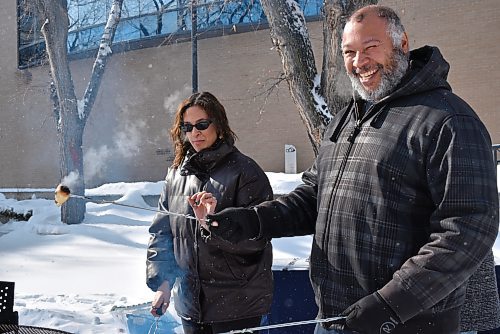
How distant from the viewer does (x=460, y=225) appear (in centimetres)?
158

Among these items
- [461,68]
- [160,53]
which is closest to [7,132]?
[160,53]

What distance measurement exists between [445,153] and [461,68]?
15.7 m

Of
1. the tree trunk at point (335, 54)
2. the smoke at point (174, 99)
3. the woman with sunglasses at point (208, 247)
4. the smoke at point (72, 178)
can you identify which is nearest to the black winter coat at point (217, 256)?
the woman with sunglasses at point (208, 247)

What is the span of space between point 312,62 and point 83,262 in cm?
539

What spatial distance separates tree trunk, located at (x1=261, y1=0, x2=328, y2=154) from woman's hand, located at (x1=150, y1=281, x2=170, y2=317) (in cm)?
371

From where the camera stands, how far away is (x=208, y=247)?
2.62m

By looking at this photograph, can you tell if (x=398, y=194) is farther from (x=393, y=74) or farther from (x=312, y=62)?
(x=312, y=62)

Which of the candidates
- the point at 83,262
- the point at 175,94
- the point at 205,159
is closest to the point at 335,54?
the point at 205,159

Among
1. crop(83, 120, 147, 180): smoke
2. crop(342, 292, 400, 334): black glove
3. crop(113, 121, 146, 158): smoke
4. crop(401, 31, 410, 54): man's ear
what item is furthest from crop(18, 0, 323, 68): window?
crop(342, 292, 400, 334): black glove

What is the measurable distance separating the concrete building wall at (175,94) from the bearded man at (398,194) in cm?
1502

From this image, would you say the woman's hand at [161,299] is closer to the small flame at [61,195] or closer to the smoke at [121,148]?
the small flame at [61,195]

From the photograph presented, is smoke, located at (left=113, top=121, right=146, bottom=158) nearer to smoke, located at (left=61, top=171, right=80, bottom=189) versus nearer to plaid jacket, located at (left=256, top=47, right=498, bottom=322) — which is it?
smoke, located at (left=61, top=171, right=80, bottom=189)

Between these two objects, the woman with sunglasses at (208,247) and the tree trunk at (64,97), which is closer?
the woman with sunglasses at (208,247)

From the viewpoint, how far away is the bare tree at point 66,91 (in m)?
12.8
